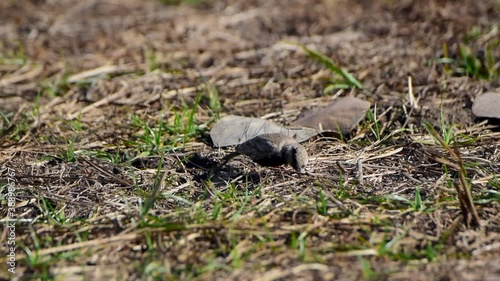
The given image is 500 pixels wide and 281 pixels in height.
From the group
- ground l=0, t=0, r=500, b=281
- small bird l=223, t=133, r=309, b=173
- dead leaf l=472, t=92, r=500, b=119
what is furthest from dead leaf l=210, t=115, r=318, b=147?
dead leaf l=472, t=92, r=500, b=119

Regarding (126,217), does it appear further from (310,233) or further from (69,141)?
(69,141)

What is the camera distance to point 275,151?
3.27m

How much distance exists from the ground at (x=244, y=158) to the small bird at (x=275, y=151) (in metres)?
0.09

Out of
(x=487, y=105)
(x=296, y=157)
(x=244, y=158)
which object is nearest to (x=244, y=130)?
(x=244, y=158)

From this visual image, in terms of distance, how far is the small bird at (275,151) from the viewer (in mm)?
3260

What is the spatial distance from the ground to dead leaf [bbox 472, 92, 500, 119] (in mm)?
62

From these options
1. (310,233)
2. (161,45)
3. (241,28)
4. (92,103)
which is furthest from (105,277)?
(241,28)

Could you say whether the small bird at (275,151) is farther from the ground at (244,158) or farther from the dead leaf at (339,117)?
the dead leaf at (339,117)

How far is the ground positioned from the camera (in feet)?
8.90

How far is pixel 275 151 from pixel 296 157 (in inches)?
3.7

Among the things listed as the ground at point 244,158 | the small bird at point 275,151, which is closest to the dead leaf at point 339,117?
the ground at point 244,158

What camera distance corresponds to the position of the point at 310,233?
2.82m

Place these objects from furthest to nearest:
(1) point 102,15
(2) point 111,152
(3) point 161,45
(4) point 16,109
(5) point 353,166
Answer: (1) point 102,15, (3) point 161,45, (4) point 16,109, (2) point 111,152, (5) point 353,166

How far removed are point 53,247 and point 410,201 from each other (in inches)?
54.4
